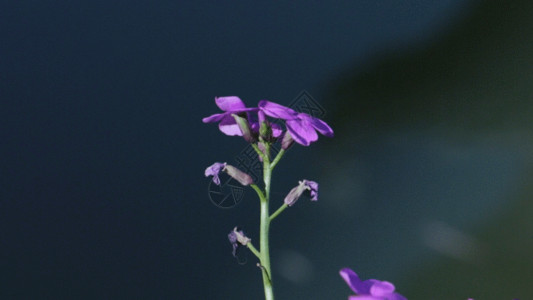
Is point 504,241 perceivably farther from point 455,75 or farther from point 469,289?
point 455,75

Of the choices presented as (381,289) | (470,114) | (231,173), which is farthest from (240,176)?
(470,114)

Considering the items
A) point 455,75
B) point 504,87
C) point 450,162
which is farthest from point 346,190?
point 504,87

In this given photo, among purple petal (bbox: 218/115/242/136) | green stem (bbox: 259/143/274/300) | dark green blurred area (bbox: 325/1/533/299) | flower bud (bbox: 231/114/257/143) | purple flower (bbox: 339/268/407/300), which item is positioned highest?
dark green blurred area (bbox: 325/1/533/299)

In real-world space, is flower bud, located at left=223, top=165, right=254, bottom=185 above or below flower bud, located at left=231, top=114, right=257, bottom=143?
below

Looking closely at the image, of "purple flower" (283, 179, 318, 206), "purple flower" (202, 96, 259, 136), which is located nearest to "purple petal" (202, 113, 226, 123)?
"purple flower" (202, 96, 259, 136)

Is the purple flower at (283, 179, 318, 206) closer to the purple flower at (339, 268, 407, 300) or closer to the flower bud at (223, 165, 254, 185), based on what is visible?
the flower bud at (223, 165, 254, 185)

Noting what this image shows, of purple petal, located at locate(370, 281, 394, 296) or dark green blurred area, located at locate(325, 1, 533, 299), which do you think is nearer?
purple petal, located at locate(370, 281, 394, 296)

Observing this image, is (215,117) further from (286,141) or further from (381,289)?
(381,289)

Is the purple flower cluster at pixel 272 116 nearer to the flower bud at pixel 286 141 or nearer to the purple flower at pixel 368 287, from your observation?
the flower bud at pixel 286 141
